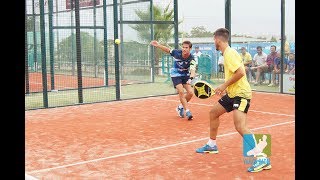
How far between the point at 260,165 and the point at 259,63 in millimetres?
12752

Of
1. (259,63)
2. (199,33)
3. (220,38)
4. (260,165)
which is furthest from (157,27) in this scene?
(260,165)

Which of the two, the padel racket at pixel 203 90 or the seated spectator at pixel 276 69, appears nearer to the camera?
the padel racket at pixel 203 90

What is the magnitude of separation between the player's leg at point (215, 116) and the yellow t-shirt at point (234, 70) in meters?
0.15

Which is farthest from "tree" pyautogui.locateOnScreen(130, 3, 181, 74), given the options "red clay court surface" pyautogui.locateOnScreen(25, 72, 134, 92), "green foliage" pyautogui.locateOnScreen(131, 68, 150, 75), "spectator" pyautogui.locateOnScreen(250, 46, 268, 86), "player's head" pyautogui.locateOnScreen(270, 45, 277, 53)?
"player's head" pyautogui.locateOnScreen(270, 45, 277, 53)

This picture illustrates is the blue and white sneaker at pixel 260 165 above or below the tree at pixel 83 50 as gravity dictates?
below

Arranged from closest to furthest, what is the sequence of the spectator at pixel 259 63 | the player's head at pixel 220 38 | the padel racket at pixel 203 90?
the player's head at pixel 220 38 < the padel racket at pixel 203 90 < the spectator at pixel 259 63

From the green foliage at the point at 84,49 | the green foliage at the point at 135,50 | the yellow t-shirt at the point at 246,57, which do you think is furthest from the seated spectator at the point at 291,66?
the green foliage at the point at 84,49

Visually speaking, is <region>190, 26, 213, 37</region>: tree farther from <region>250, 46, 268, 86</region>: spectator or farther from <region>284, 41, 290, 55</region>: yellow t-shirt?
<region>284, 41, 290, 55</region>: yellow t-shirt

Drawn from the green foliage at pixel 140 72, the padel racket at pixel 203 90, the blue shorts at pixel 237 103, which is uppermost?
the green foliage at pixel 140 72

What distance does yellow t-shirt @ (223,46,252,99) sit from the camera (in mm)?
5762

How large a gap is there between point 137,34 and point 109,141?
31.9ft

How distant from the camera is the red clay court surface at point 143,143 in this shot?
573cm

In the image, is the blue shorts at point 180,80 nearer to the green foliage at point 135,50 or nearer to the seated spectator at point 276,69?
the green foliage at point 135,50
